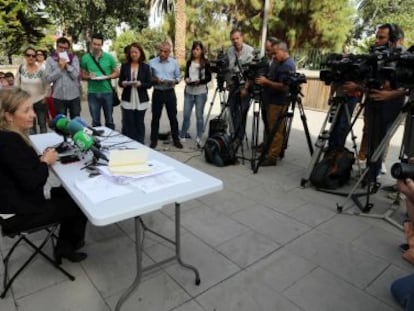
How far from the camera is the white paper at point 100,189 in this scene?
1527 millimetres

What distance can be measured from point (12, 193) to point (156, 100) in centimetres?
296

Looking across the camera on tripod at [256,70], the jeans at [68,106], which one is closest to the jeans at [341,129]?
the camera on tripod at [256,70]

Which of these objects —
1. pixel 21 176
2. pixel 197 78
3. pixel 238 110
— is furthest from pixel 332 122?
pixel 21 176

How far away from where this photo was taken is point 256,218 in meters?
2.74

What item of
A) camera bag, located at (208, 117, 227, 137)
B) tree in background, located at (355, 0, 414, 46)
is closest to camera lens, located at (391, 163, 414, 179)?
camera bag, located at (208, 117, 227, 137)

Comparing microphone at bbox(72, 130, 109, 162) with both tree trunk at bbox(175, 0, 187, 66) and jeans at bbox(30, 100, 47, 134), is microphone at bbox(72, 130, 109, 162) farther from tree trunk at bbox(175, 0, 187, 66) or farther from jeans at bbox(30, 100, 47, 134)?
tree trunk at bbox(175, 0, 187, 66)

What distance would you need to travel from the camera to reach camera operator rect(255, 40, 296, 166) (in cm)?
358

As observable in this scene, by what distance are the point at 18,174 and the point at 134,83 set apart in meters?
2.58

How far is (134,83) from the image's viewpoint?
3967mm

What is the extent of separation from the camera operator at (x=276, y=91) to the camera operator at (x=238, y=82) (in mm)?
369

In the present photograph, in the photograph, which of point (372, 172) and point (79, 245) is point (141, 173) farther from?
point (372, 172)

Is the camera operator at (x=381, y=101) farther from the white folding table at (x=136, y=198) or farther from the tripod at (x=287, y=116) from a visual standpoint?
the white folding table at (x=136, y=198)

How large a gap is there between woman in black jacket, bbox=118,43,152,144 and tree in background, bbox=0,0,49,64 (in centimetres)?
919

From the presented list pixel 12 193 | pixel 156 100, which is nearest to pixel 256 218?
pixel 12 193
